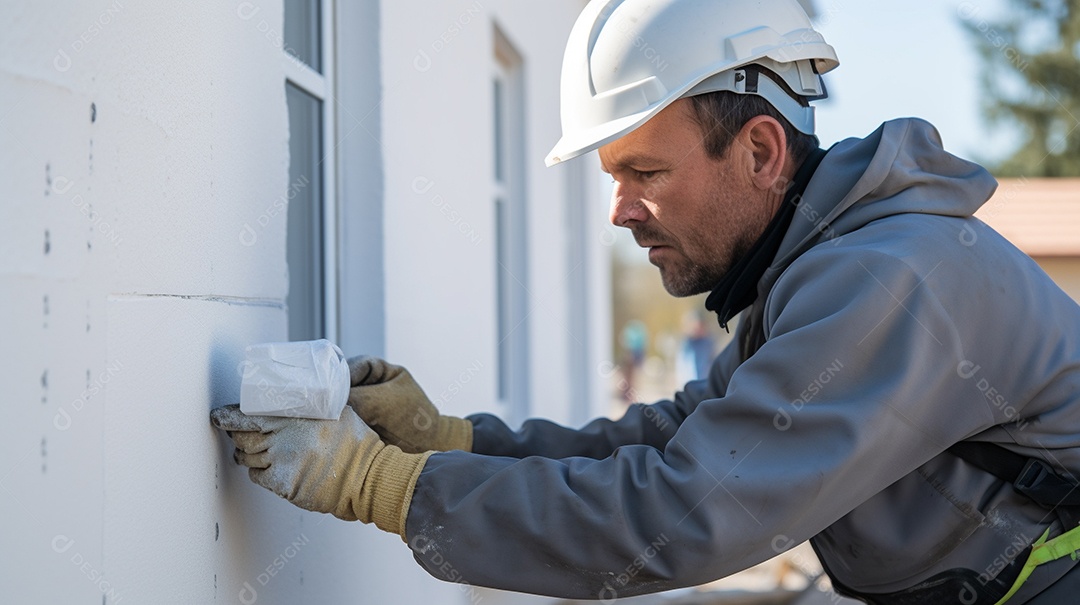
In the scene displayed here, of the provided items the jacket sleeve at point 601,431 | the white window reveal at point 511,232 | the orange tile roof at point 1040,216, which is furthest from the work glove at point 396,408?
the orange tile roof at point 1040,216

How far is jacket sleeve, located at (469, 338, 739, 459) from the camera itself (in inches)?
98.6

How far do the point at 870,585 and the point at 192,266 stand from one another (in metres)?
1.50

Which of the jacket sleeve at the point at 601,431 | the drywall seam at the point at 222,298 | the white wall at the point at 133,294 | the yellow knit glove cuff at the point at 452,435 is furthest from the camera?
the jacket sleeve at the point at 601,431

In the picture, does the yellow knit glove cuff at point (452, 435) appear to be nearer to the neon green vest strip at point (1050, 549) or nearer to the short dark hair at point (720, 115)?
the short dark hair at point (720, 115)

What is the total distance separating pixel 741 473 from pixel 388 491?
1.99ft

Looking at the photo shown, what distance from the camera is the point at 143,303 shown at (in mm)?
1477

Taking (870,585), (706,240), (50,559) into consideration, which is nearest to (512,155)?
(706,240)

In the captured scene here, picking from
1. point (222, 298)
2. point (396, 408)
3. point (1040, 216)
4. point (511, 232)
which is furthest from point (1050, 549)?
point (1040, 216)

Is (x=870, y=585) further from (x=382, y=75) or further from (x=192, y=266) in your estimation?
(x=382, y=75)

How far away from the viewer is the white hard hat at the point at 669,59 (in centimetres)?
211

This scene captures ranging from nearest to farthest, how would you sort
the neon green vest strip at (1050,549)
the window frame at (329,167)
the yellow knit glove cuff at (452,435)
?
the neon green vest strip at (1050,549)
the yellow knit glove cuff at (452,435)
the window frame at (329,167)

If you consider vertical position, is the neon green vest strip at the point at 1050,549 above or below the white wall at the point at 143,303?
below

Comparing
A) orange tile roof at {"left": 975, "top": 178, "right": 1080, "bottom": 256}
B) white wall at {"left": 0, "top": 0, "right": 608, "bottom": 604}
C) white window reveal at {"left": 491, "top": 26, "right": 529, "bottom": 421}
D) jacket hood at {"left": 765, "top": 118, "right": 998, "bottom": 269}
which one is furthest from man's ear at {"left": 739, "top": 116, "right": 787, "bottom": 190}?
orange tile roof at {"left": 975, "top": 178, "right": 1080, "bottom": 256}

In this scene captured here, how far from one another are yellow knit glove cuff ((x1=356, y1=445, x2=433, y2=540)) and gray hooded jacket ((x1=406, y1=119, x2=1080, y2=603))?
0.09ft
